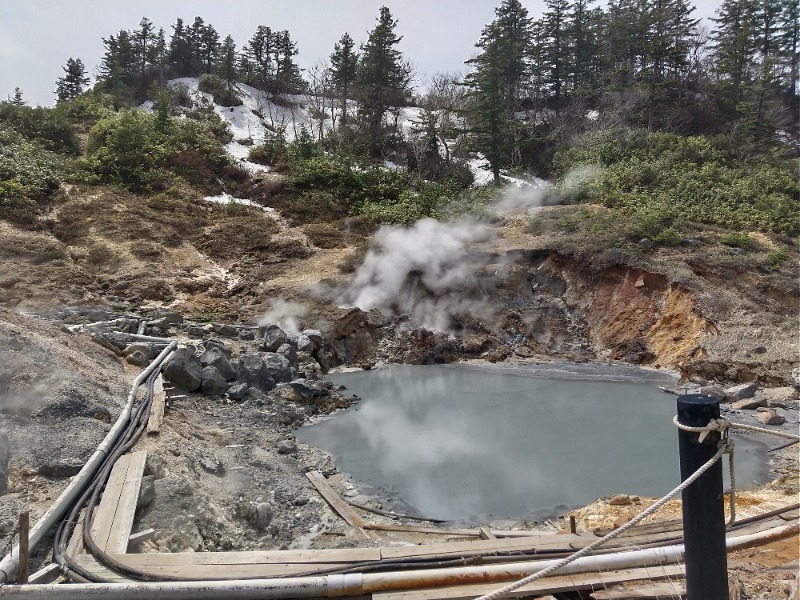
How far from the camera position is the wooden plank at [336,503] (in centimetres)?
730

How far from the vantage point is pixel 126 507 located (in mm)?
5637

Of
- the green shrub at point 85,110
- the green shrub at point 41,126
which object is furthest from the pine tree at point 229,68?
the green shrub at point 41,126

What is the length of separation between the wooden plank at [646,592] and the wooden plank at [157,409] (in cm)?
684

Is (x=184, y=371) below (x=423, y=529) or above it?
above

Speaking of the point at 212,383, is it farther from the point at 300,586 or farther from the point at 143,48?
the point at 143,48

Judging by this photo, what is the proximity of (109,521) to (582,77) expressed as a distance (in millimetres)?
41651

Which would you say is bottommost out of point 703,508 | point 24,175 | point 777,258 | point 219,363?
point 219,363

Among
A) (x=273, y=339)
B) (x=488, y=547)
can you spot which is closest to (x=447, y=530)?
(x=488, y=547)

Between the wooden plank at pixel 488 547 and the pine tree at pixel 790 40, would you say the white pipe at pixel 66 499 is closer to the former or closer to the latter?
the wooden plank at pixel 488 547

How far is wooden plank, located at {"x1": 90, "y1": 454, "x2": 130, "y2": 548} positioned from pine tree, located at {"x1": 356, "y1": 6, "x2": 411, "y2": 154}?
3183 centimetres

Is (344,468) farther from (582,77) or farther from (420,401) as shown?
(582,77)

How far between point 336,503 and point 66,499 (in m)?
3.56

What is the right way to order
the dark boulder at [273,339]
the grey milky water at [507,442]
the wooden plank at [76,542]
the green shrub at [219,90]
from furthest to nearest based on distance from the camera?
the green shrub at [219,90]
the dark boulder at [273,339]
the grey milky water at [507,442]
the wooden plank at [76,542]

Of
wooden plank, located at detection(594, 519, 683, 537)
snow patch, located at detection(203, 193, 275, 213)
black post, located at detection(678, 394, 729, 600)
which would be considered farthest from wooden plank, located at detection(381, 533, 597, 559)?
snow patch, located at detection(203, 193, 275, 213)
